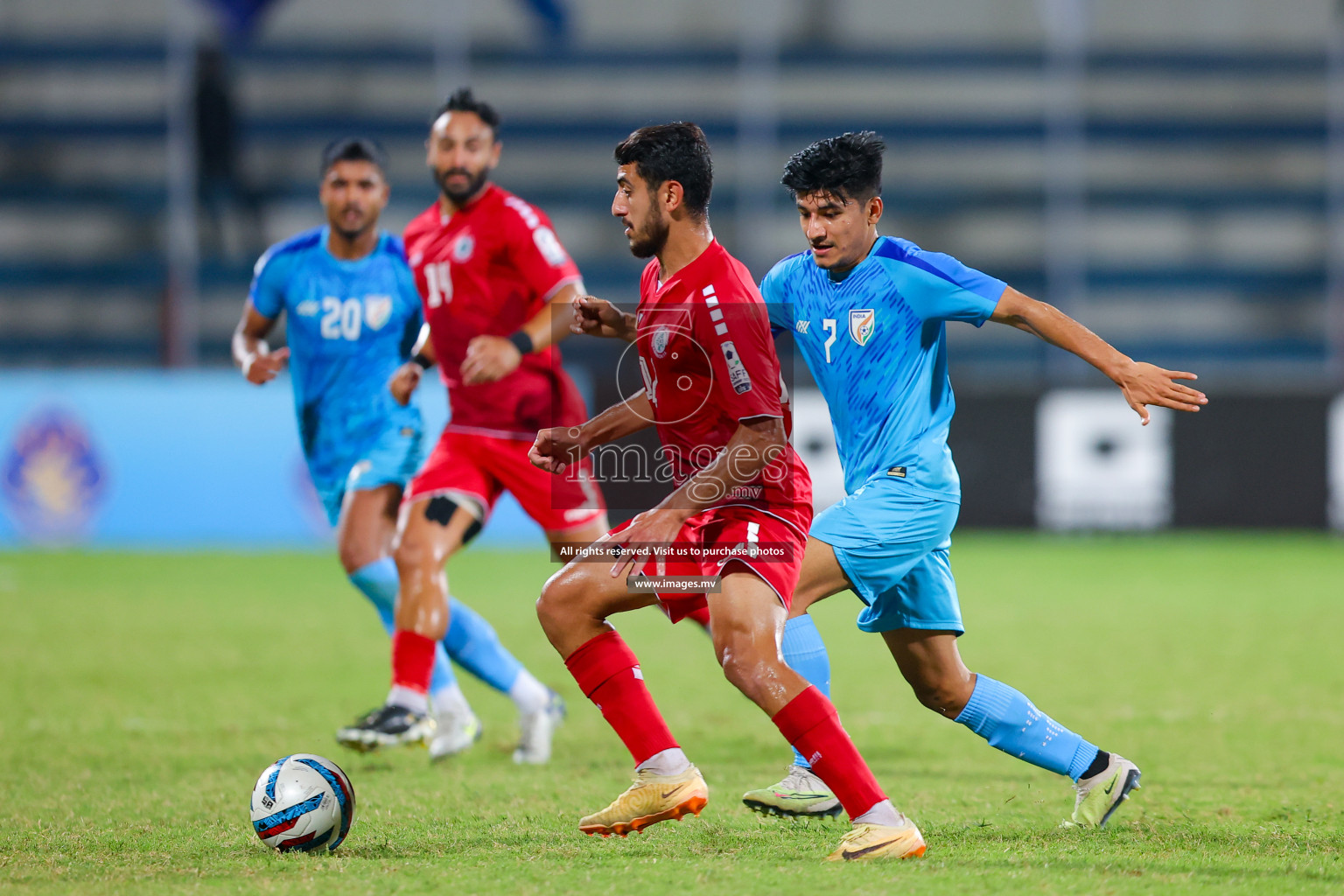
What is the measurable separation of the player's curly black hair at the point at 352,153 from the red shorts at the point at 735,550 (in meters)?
3.09

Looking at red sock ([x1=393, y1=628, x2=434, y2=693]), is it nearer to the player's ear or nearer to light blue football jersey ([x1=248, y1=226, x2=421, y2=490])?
light blue football jersey ([x1=248, y1=226, x2=421, y2=490])

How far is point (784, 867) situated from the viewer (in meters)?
3.78

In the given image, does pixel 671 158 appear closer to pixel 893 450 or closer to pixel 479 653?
pixel 893 450

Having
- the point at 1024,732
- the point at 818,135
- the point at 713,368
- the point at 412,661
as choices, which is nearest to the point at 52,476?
the point at 412,661

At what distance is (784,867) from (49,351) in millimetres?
20388

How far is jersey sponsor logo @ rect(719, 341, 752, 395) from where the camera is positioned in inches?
151

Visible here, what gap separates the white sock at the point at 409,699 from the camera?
18.0ft

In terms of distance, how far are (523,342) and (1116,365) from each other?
2.47 m

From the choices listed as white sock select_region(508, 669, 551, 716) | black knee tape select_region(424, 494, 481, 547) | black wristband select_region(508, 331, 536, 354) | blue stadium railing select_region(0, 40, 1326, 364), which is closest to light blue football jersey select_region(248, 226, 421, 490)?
black knee tape select_region(424, 494, 481, 547)

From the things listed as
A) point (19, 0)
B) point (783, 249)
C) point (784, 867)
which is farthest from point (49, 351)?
point (784, 867)

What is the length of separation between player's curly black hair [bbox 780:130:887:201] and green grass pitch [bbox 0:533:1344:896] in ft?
6.35

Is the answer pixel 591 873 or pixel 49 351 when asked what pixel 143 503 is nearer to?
pixel 49 351

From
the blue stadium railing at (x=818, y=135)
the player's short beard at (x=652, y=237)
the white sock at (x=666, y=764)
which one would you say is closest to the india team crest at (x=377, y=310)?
the player's short beard at (x=652, y=237)

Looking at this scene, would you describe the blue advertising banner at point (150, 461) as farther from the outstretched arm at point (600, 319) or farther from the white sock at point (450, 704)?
the outstretched arm at point (600, 319)
